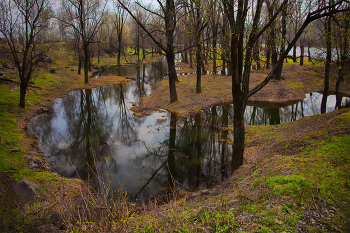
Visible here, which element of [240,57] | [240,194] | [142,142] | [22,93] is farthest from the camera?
[22,93]

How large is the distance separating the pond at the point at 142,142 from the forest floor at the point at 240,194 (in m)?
1.01

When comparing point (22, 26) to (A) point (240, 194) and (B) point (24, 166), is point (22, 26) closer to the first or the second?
(B) point (24, 166)

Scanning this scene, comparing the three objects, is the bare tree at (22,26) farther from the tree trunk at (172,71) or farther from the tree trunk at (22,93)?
the tree trunk at (172,71)

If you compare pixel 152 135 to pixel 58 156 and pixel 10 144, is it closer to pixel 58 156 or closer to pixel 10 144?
pixel 58 156

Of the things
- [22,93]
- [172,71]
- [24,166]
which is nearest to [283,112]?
[172,71]

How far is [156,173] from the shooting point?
10000mm

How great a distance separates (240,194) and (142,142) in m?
8.31

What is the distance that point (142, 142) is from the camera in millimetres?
13117

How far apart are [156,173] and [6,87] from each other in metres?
17.8

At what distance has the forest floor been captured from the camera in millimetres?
4141

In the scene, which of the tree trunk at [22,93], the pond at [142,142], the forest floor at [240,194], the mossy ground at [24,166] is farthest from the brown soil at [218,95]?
the mossy ground at [24,166]

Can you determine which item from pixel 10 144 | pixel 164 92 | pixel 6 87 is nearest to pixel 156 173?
pixel 10 144

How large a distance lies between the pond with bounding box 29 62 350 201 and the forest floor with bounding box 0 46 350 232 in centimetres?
101

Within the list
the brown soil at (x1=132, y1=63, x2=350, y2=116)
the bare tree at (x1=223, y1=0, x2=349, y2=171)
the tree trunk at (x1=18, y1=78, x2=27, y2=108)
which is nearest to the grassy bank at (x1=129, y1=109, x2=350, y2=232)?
the bare tree at (x1=223, y1=0, x2=349, y2=171)
